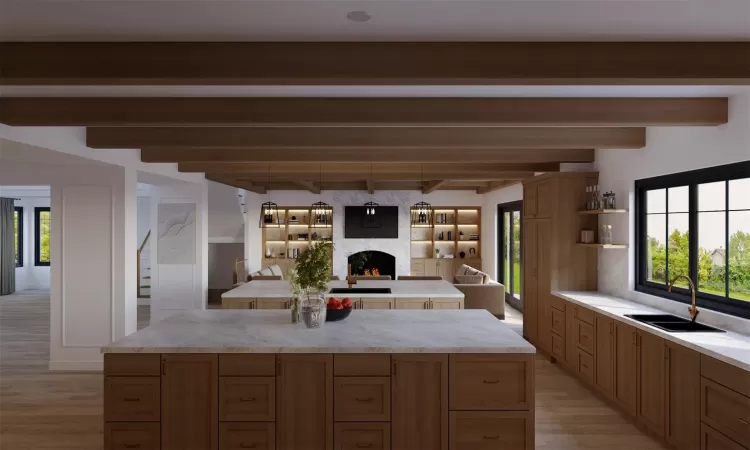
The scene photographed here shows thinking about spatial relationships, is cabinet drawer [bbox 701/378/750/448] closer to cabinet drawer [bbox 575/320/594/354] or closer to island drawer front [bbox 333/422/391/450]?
cabinet drawer [bbox 575/320/594/354]

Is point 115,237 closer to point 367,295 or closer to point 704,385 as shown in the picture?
point 367,295

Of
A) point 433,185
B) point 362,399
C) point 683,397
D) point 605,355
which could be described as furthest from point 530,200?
point 362,399

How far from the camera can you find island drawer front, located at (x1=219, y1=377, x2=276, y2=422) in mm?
3125

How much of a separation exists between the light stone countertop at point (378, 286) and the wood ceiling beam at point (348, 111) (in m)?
2.64

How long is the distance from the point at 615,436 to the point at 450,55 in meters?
3.46

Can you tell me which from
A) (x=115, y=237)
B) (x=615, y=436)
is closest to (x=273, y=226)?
(x=115, y=237)

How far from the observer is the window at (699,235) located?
3754 mm

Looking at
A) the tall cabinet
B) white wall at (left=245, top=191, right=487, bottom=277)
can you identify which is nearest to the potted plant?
the tall cabinet

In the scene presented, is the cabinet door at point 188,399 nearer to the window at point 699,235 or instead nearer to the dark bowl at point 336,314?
the dark bowl at point 336,314

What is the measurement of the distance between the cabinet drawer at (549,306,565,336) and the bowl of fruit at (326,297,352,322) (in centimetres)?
308

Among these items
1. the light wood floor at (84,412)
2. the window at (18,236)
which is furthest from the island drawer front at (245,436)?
the window at (18,236)

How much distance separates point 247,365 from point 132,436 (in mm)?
912

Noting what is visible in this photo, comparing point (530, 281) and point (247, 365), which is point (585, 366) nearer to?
point (530, 281)

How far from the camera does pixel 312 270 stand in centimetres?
364
